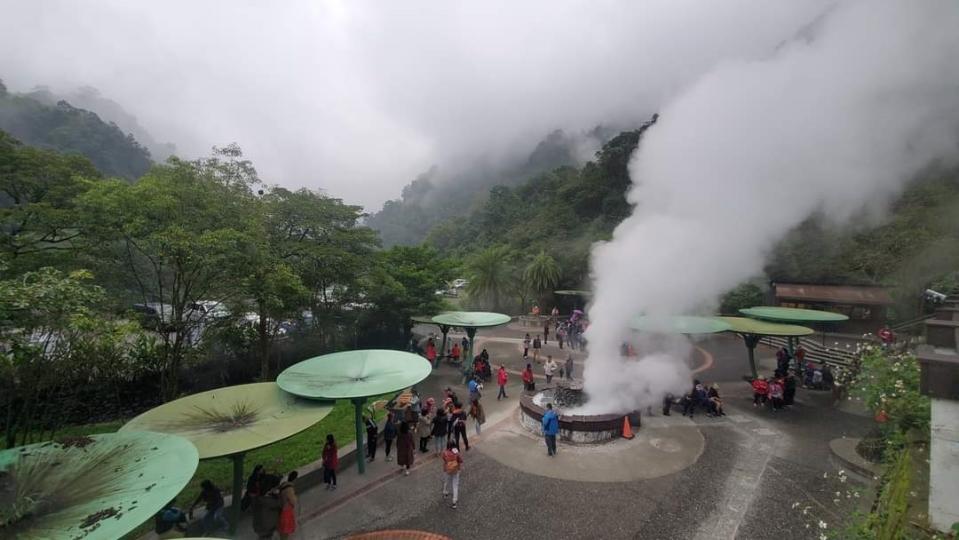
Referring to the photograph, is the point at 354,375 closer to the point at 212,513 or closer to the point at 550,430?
the point at 212,513

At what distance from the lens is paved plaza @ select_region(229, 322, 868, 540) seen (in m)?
7.55

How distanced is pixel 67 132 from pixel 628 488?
234 ft

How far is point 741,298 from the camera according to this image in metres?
27.0

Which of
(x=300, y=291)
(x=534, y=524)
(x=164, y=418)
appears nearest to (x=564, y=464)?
(x=534, y=524)

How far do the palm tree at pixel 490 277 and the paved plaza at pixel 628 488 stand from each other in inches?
861

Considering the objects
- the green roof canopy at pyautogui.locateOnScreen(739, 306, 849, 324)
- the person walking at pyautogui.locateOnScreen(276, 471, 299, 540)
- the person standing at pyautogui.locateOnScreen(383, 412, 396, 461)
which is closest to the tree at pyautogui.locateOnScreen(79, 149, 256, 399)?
the person standing at pyautogui.locateOnScreen(383, 412, 396, 461)

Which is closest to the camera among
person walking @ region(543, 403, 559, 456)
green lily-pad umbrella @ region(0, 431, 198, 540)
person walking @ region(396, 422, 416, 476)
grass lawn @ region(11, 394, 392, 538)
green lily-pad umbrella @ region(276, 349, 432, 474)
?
green lily-pad umbrella @ region(0, 431, 198, 540)

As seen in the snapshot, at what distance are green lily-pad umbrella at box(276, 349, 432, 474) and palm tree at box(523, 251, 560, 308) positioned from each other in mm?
24017

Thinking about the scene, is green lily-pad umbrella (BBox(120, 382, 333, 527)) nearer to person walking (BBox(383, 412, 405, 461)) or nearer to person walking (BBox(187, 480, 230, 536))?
person walking (BBox(187, 480, 230, 536))

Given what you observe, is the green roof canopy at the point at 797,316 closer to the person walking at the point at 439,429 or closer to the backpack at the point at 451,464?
the person walking at the point at 439,429

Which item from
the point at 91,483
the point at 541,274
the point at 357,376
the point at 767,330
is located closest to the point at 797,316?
the point at 767,330

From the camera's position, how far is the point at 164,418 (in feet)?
25.1

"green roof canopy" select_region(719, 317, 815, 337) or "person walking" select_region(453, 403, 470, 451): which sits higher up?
"green roof canopy" select_region(719, 317, 815, 337)

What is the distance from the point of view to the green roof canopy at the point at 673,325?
13805mm
